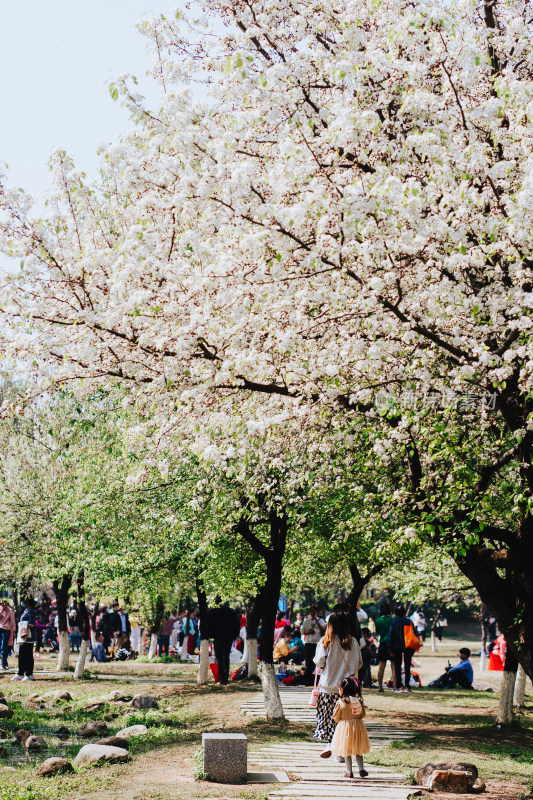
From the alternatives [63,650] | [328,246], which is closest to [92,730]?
[328,246]

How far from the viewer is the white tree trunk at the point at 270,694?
1447 cm

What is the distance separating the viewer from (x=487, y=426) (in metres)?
9.98

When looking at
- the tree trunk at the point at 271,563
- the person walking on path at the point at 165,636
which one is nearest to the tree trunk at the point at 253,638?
the tree trunk at the point at 271,563

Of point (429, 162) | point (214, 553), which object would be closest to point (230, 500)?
point (214, 553)

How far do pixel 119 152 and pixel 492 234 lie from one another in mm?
3873

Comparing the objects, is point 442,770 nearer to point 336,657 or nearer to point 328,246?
point 336,657

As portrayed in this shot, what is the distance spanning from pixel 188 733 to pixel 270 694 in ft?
5.31

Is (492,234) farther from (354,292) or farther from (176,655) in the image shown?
(176,655)

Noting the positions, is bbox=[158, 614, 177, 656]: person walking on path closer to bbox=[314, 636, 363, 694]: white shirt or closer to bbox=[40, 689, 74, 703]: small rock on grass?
bbox=[40, 689, 74, 703]: small rock on grass

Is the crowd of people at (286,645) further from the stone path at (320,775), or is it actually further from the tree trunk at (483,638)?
the tree trunk at (483,638)

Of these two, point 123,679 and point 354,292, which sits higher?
point 354,292

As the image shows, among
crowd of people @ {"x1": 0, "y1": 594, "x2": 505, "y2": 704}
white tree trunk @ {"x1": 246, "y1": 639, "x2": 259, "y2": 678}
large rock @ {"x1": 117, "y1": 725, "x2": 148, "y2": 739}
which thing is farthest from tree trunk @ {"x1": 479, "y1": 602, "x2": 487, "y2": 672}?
large rock @ {"x1": 117, "y1": 725, "x2": 148, "y2": 739}

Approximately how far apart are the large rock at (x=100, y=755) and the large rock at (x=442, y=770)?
3.86 m

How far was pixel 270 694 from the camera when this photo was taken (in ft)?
47.6
